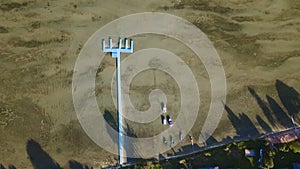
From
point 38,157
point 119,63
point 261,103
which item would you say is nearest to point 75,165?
point 38,157

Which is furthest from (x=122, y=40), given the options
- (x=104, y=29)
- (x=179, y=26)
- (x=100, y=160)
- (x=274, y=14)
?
(x=274, y=14)

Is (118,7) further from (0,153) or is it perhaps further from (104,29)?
(0,153)

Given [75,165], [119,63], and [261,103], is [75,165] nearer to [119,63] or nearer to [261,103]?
[119,63]

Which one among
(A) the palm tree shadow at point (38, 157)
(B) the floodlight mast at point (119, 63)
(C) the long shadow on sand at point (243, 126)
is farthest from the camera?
(C) the long shadow on sand at point (243, 126)

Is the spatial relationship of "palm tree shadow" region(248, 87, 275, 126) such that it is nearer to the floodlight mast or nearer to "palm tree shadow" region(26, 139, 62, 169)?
the floodlight mast

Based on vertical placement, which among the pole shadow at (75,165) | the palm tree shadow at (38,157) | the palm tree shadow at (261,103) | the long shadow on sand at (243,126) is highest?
the palm tree shadow at (261,103)

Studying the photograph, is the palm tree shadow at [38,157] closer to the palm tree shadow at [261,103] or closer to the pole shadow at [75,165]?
the pole shadow at [75,165]

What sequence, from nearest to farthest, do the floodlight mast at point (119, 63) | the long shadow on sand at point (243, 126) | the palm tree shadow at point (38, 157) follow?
the palm tree shadow at point (38, 157) < the floodlight mast at point (119, 63) < the long shadow on sand at point (243, 126)

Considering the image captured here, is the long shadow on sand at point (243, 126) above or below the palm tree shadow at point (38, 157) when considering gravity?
above

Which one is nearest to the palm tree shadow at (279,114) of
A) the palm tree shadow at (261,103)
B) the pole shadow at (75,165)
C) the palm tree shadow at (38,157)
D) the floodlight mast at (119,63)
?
the palm tree shadow at (261,103)
